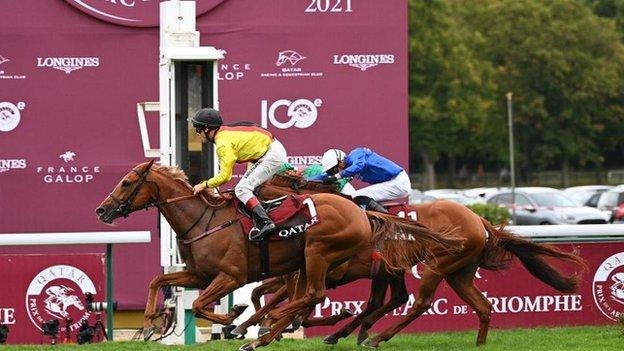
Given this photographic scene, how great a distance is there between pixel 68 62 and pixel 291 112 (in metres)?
2.37

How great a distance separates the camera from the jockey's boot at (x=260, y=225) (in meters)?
10.1

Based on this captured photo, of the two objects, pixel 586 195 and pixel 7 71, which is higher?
pixel 7 71

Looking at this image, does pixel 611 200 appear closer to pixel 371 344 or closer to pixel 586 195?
pixel 586 195

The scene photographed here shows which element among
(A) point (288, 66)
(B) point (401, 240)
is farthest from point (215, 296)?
(A) point (288, 66)

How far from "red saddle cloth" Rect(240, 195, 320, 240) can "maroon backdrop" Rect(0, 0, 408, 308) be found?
4403 millimetres

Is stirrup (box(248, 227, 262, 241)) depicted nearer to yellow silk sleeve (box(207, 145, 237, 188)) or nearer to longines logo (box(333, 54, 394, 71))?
yellow silk sleeve (box(207, 145, 237, 188))

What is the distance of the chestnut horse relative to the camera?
436 inches

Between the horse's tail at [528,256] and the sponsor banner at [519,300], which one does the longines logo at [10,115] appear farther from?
the horse's tail at [528,256]

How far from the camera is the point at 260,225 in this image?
400 inches

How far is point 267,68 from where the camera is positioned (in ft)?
48.0

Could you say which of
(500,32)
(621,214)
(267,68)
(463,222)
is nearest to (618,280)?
(463,222)

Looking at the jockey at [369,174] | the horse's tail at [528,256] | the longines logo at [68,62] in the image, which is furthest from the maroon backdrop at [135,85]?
the horse's tail at [528,256]

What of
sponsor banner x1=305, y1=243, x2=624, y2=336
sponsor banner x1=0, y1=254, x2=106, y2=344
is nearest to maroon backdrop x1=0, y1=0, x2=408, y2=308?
sponsor banner x1=0, y1=254, x2=106, y2=344

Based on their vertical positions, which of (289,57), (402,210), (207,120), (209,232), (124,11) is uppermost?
(124,11)
